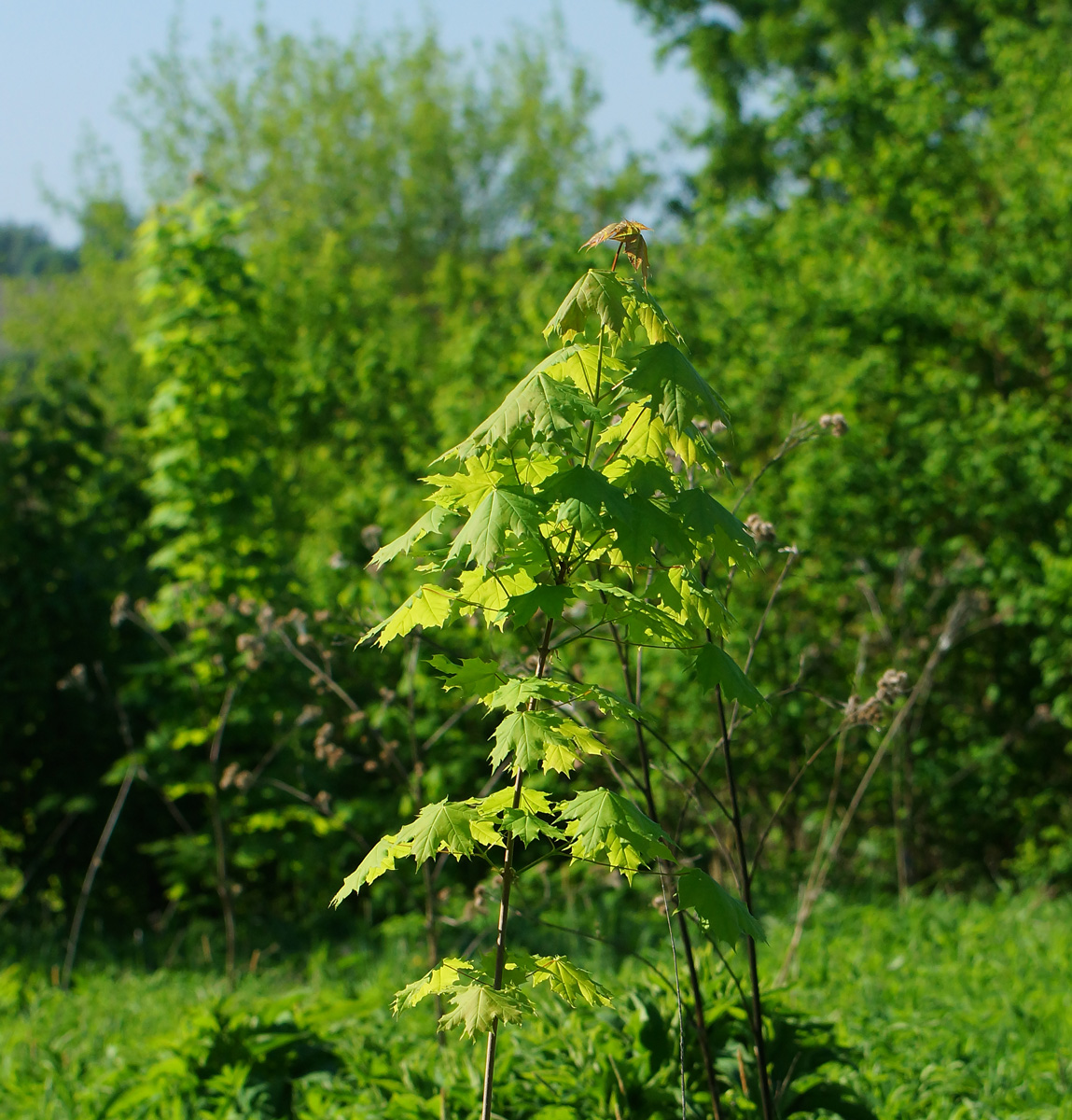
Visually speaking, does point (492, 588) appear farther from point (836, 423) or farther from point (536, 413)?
point (836, 423)

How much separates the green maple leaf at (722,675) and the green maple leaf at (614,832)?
30cm

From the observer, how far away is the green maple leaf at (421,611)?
2453mm

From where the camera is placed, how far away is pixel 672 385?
2240mm

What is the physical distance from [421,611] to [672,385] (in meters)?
0.72

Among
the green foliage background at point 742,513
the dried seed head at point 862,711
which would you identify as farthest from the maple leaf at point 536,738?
the green foliage background at point 742,513

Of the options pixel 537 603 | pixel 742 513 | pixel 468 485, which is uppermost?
pixel 742 513

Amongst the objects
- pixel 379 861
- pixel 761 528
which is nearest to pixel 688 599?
pixel 379 861

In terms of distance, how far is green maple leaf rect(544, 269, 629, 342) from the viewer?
2.22 m

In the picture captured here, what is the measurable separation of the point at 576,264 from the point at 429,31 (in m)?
15.9

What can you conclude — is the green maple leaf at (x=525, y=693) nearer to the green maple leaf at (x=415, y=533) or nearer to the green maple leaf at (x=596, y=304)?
the green maple leaf at (x=415, y=533)

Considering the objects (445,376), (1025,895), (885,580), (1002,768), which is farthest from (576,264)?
(1025,895)

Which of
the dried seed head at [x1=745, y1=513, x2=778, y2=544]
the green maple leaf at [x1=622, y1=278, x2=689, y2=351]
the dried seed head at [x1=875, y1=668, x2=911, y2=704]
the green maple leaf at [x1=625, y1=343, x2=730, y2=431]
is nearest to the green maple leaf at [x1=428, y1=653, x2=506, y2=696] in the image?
the green maple leaf at [x1=625, y1=343, x2=730, y2=431]

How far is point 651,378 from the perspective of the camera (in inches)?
88.4

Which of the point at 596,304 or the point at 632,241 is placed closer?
the point at 596,304
